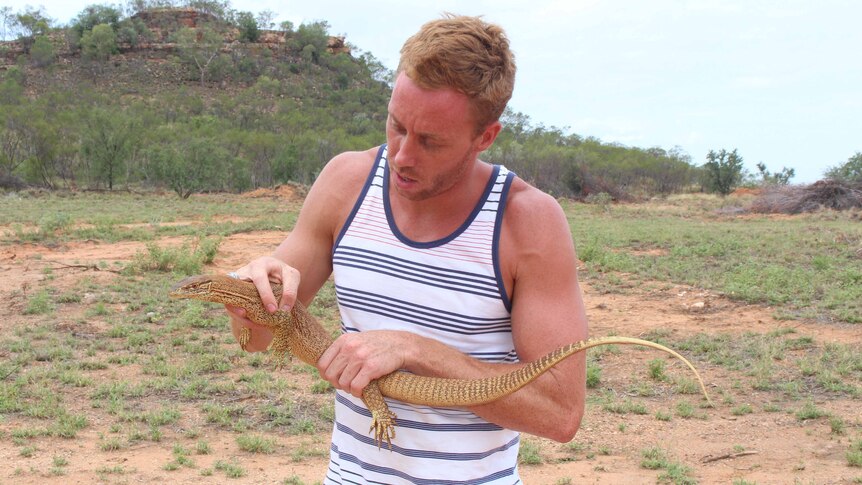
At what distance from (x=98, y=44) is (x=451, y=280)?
76.6m

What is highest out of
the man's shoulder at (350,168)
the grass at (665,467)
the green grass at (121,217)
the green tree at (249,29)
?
the green tree at (249,29)

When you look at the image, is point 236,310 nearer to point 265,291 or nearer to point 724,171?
point 265,291

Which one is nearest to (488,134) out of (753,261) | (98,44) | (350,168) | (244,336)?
(350,168)

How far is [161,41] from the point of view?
3000 inches

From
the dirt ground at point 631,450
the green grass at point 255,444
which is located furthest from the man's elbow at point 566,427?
the green grass at point 255,444

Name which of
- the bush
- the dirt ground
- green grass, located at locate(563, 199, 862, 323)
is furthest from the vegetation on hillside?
the dirt ground

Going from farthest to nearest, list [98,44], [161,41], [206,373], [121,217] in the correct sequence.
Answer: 1. [161,41]
2. [98,44]
3. [121,217]
4. [206,373]

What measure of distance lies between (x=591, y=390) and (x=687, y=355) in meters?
1.74

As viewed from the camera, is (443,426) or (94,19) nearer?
(443,426)

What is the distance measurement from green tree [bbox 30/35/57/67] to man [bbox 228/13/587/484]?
7624 centimetres

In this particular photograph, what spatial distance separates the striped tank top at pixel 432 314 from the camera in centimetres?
199

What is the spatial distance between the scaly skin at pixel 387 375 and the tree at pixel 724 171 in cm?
4528

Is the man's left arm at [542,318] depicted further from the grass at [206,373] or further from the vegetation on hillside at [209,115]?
the vegetation on hillside at [209,115]

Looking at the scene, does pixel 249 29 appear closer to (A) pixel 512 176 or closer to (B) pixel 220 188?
(B) pixel 220 188
